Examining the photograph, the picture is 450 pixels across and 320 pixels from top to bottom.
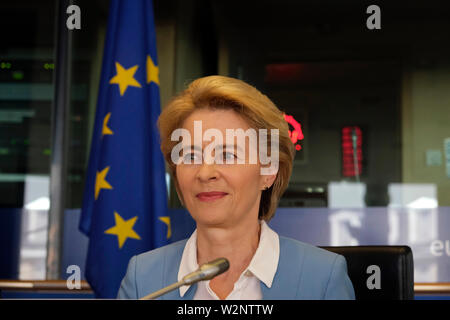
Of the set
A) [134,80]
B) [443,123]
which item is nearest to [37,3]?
[134,80]

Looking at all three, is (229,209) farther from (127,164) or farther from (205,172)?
(127,164)

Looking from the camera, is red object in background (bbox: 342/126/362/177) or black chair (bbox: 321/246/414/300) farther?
red object in background (bbox: 342/126/362/177)

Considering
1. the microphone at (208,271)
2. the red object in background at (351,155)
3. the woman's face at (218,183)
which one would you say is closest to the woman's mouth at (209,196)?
the woman's face at (218,183)

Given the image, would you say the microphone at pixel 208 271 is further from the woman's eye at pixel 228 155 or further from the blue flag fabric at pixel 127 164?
the blue flag fabric at pixel 127 164

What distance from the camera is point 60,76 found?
9.66 feet

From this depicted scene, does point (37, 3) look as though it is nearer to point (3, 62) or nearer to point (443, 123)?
point (3, 62)

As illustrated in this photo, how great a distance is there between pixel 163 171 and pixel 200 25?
1.24 m

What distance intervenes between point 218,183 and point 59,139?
216 cm

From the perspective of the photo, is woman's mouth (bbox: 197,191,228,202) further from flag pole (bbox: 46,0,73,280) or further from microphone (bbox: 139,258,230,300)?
flag pole (bbox: 46,0,73,280)

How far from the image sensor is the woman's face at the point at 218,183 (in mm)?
926

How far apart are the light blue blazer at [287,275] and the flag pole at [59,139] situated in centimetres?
193

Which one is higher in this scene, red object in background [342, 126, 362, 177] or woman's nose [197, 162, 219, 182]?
red object in background [342, 126, 362, 177]

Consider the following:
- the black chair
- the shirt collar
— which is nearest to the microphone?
the shirt collar

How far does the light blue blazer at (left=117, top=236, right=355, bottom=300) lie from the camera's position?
3.07 feet
